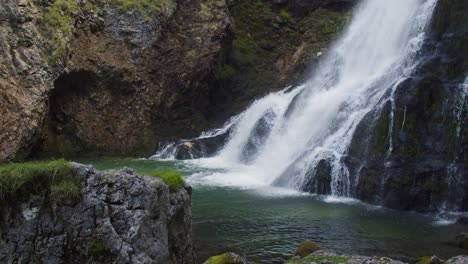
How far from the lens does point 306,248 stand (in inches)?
473

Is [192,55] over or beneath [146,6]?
beneath

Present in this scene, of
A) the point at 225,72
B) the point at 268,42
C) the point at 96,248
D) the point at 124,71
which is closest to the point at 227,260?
the point at 96,248

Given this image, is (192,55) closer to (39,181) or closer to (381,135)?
(381,135)

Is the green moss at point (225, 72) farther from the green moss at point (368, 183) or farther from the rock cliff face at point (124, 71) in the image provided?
the green moss at point (368, 183)

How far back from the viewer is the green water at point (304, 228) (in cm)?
1252

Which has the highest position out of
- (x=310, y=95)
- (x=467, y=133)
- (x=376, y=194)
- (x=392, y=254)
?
(x=310, y=95)

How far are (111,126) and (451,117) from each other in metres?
18.7

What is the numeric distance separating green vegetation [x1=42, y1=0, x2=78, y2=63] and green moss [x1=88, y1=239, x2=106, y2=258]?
18.2 m

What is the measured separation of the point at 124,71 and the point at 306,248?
19.1 m

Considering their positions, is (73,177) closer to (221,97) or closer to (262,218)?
(262,218)

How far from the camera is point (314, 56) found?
33.9 m

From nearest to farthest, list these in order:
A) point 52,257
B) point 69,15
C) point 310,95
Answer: point 52,257 → point 69,15 → point 310,95

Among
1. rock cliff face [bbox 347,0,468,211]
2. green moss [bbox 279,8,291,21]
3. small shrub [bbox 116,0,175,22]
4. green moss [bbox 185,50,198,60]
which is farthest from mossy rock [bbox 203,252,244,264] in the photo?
green moss [bbox 279,8,291,21]

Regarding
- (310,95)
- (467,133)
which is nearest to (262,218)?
(467,133)
